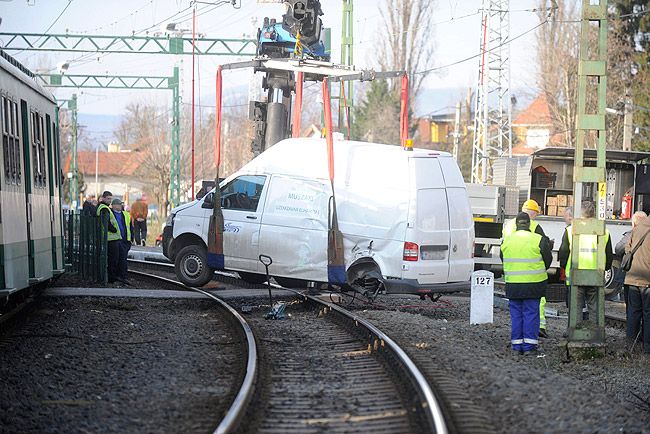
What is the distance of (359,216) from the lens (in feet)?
55.3

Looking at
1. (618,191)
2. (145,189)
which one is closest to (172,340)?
(618,191)

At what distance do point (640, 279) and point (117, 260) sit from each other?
11.0 meters

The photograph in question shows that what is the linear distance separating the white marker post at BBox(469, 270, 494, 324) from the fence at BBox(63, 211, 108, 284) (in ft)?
25.7

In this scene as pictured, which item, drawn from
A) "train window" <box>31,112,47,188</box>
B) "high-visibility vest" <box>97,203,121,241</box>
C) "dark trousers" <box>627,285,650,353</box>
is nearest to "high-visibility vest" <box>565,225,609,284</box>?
"dark trousers" <box>627,285,650,353</box>

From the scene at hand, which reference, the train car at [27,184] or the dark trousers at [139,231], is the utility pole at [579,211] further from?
the dark trousers at [139,231]

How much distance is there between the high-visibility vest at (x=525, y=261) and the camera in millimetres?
12547

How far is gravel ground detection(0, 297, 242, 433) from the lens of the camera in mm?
8070

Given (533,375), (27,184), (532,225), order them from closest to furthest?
(533,375) → (532,225) → (27,184)

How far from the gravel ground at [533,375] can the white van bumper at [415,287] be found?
14.9 inches

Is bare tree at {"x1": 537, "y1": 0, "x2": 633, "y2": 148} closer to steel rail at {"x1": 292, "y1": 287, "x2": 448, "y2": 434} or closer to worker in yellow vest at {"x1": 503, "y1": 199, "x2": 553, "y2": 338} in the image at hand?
worker in yellow vest at {"x1": 503, "y1": 199, "x2": 553, "y2": 338}

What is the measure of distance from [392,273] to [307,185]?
206 cm

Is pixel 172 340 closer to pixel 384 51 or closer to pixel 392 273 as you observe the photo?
pixel 392 273

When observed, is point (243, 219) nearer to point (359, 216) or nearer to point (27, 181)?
point (359, 216)

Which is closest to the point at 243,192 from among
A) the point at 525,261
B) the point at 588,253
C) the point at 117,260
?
the point at 117,260
